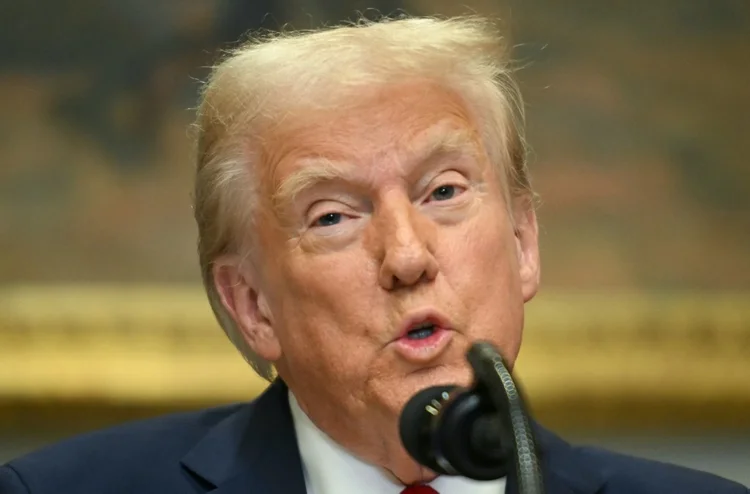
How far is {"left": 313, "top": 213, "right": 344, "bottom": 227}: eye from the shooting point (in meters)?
2.49

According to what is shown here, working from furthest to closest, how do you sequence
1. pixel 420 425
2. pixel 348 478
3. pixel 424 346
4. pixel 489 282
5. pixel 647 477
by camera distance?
pixel 647 477 → pixel 348 478 → pixel 489 282 → pixel 424 346 → pixel 420 425

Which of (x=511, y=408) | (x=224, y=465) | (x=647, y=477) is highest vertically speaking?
(x=511, y=408)

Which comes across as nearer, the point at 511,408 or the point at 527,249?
the point at 511,408

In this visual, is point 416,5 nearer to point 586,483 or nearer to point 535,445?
point 586,483

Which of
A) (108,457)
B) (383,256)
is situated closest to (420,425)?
(383,256)

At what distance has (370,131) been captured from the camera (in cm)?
247

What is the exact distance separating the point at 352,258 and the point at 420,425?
2.36ft

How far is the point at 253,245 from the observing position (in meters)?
2.65

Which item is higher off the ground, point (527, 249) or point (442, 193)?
point (442, 193)

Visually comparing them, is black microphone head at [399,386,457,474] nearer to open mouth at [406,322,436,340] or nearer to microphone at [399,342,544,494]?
microphone at [399,342,544,494]

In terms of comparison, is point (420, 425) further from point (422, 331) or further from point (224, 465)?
point (224, 465)

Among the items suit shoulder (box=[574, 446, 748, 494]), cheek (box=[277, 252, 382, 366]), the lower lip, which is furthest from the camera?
suit shoulder (box=[574, 446, 748, 494])

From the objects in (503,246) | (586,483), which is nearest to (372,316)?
(503,246)

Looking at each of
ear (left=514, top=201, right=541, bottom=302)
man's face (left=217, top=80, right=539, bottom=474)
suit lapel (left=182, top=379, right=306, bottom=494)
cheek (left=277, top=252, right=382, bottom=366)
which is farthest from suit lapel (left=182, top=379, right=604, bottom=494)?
ear (left=514, top=201, right=541, bottom=302)
